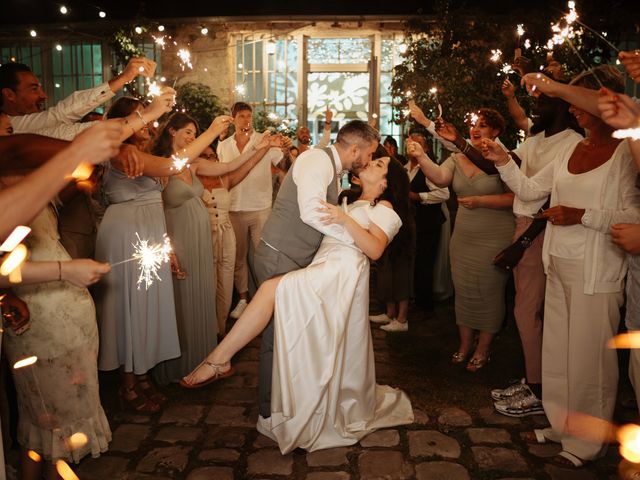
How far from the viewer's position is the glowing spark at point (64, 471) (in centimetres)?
312

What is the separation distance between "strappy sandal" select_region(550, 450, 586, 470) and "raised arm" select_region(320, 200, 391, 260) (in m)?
1.70

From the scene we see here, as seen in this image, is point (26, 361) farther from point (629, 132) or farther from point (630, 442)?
point (630, 442)

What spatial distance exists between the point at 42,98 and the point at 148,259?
4.42 feet

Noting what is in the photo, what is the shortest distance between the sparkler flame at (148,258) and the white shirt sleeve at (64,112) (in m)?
1.05

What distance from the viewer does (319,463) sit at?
3.51 meters

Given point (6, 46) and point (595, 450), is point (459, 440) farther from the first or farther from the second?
→ point (6, 46)

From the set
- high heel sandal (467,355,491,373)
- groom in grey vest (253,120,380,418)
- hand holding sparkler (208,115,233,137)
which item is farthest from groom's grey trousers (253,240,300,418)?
high heel sandal (467,355,491,373)

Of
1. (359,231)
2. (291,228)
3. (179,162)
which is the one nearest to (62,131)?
(179,162)

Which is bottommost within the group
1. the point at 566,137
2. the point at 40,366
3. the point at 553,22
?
the point at 40,366

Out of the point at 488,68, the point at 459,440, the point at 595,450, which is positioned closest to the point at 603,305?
the point at 595,450

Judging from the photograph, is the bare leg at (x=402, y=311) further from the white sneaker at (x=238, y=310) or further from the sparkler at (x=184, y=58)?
the sparkler at (x=184, y=58)

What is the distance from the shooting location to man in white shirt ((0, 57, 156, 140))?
11.1 feet

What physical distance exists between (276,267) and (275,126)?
1027 cm

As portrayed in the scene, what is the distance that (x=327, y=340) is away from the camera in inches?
143
